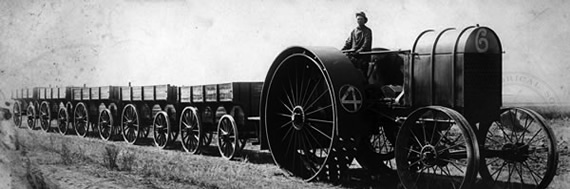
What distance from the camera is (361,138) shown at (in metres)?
8.45

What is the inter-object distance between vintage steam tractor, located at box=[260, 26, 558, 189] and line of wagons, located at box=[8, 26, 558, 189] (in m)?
0.01

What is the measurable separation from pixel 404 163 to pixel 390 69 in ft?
6.56

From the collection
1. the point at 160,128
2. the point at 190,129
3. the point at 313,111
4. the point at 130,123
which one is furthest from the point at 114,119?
the point at 313,111

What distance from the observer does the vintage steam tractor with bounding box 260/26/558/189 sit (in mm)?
7074

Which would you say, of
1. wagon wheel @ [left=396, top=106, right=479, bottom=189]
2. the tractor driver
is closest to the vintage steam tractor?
wagon wheel @ [left=396, top=106, right=479, bottom=189]

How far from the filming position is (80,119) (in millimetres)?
19234

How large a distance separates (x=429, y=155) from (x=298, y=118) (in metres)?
2.68

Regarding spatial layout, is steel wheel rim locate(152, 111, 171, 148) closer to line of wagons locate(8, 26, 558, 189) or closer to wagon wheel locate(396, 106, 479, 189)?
line of wagons locate(8, 26, 558, 189)

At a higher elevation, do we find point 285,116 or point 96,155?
point 285,116

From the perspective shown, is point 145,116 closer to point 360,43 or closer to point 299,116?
point 299,116

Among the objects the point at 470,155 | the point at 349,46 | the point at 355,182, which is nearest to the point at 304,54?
the point at 349,46

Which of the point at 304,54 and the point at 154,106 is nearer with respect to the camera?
the point at 304,54

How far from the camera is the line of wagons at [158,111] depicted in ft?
41.0

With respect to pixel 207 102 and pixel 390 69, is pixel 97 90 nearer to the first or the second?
pixel 207 102
